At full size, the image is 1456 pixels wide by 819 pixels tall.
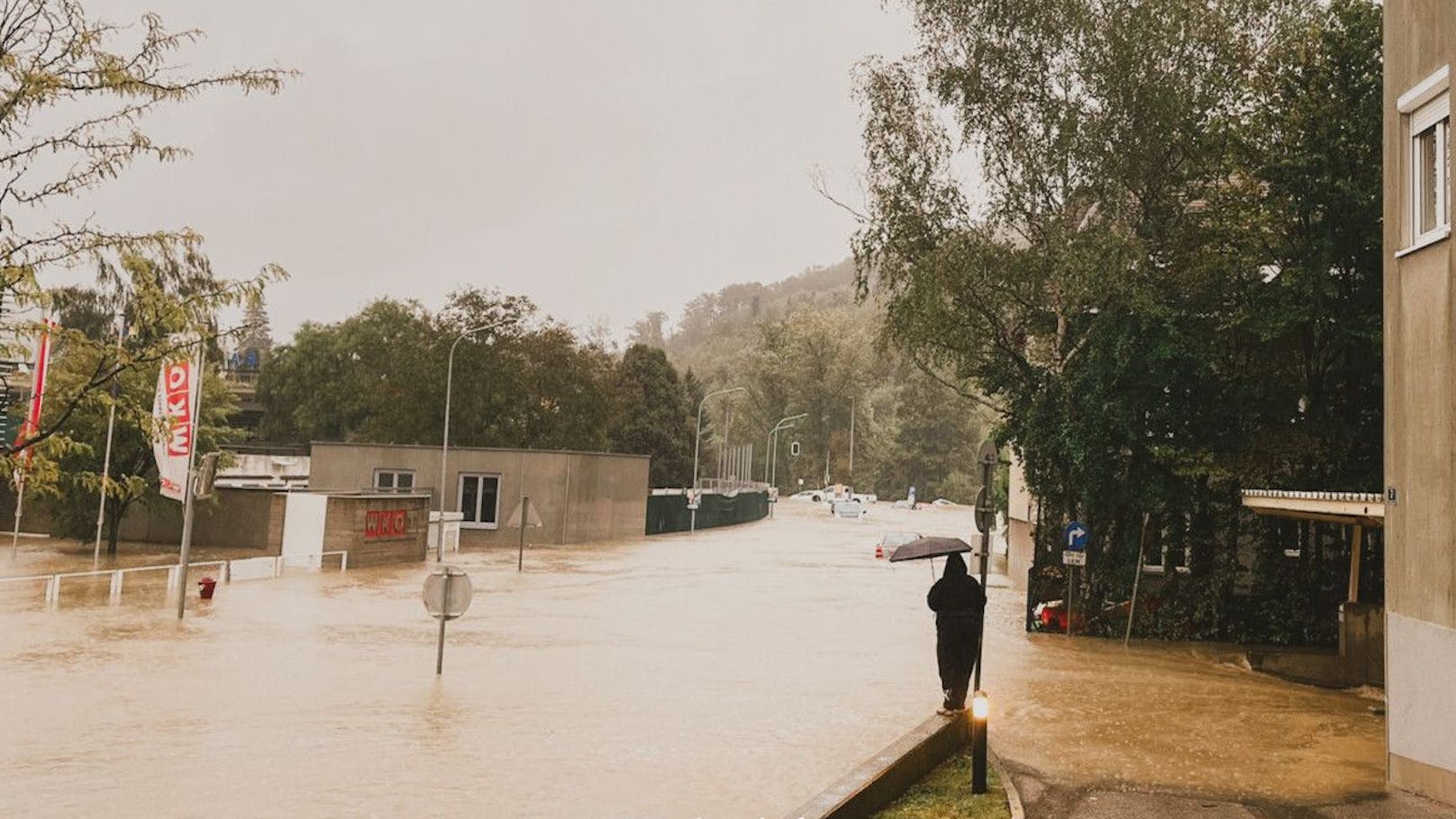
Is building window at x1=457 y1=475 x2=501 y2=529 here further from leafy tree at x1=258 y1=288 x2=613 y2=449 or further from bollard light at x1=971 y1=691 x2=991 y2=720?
bollard light at x1=971 y1=691 x2=991 y2=720

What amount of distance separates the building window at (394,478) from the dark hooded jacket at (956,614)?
36101mm

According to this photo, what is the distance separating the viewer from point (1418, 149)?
37.3ft

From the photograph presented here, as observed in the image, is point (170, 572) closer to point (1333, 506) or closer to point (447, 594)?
point (447, 594)

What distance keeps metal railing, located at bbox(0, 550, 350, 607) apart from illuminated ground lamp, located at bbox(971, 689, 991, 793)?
61.5 feet

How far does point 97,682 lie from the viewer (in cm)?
1416

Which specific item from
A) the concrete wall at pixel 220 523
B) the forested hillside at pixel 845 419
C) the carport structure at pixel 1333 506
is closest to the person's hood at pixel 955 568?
the carport structure at pixel 1333 506

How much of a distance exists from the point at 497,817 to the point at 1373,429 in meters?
17.6

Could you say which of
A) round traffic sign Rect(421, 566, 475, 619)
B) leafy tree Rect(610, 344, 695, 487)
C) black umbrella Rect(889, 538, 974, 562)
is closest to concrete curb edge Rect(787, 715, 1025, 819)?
black umbrella Rect(889, 538, 974, 562)

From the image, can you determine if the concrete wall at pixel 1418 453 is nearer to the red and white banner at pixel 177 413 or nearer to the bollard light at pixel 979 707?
the bollard light at pixel 979 707

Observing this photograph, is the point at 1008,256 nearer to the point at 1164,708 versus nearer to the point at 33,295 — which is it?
the point at 1164,708

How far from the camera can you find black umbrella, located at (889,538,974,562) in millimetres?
12062

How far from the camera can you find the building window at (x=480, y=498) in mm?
45094

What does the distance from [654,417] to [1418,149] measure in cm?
7714

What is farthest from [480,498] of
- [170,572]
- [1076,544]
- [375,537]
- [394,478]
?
[1076,544]
